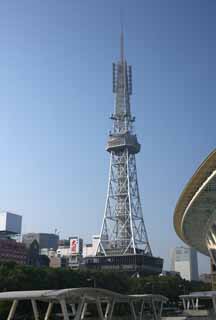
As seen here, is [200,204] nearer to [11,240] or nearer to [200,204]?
[200,204]

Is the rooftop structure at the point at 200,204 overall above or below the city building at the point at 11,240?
below

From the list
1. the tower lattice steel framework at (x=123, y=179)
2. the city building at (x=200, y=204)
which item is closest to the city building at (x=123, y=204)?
the tower lattice steel framework at (x=123, y=179)

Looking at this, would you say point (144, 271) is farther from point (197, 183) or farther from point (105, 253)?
point (197, 183)

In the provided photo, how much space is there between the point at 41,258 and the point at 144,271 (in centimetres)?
3828

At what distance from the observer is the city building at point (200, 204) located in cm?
4072

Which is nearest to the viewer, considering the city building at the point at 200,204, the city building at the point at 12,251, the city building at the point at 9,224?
the city building at the point at 200,204

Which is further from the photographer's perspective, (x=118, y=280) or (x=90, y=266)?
(x=90, y=266)

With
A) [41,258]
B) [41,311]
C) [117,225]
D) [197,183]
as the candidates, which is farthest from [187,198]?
[41,258]

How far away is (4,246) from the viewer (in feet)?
488

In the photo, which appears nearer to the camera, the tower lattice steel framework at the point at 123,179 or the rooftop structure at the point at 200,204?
the rooftop structure at the point at 200,204

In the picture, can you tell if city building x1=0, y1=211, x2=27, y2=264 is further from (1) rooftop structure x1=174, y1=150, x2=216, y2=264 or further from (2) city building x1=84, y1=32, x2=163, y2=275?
(1) rooftop structure x1=174, y1=150, x2=216, y2=264

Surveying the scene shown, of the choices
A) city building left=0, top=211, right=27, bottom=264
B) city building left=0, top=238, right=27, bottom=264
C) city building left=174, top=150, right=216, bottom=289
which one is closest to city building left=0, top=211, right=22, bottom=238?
city building left=0, top=211, right=27, bottom=264

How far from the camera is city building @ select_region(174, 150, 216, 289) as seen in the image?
134 ft

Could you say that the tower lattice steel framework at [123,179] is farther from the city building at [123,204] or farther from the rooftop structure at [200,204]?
the rooftop structure at [200,204]
